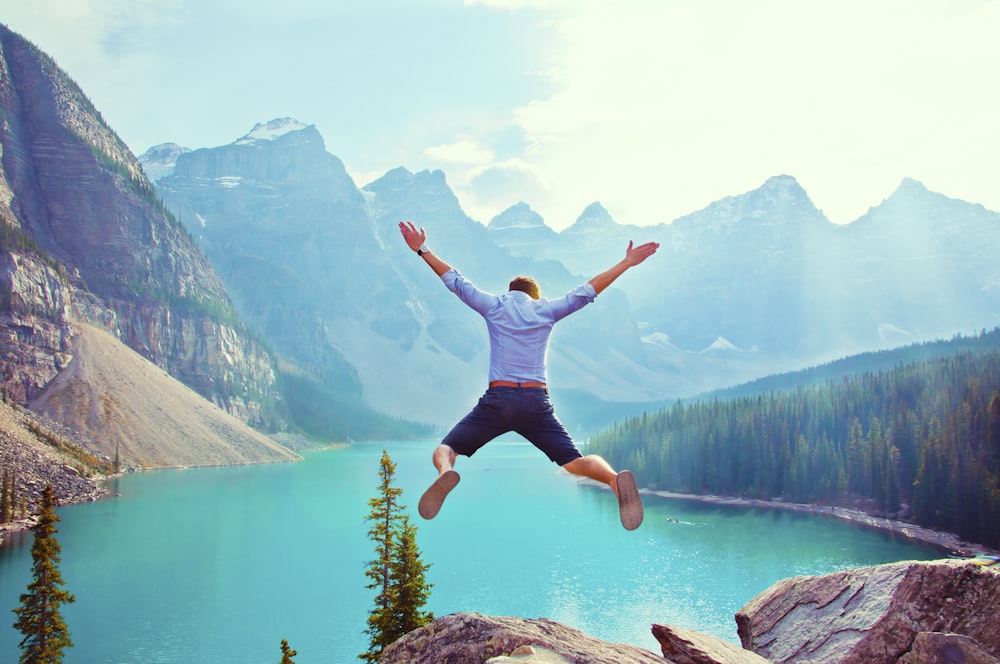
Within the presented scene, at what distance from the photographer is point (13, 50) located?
534 feet

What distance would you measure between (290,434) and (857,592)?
665ft

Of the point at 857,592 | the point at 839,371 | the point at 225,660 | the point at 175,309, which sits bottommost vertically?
the point at 225,660

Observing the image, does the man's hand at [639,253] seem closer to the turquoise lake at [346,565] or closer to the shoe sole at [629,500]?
the shoe sole at [629,500]

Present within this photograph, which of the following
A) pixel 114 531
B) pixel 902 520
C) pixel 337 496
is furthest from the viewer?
pixel 337 496

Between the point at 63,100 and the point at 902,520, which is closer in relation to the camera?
the point at 902,520

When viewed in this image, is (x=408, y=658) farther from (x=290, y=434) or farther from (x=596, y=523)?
(x=290, y=434)

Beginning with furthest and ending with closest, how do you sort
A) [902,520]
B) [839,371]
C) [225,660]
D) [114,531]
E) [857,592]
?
[839,371] < [902,520] < [114,531] < [225,660] < [857,592]

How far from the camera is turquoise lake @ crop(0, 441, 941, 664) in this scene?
4053cm

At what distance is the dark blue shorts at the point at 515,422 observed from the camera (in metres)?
5.94

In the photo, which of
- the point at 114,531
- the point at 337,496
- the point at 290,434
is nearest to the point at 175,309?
the point at 290,434

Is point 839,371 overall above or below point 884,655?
above

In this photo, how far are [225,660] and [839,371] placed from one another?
192873 mm

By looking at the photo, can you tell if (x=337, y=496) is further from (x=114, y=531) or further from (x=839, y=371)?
Answer: (x=839, y=371)

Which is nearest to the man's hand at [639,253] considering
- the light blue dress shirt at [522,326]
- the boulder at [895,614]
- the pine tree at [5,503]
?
the light blue dress shirt at [522,326]
